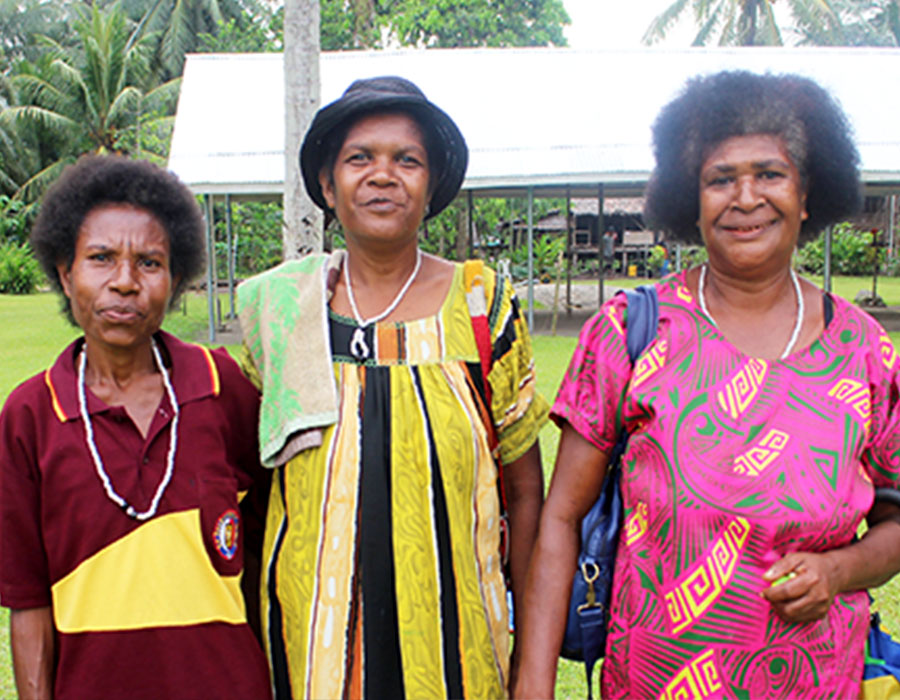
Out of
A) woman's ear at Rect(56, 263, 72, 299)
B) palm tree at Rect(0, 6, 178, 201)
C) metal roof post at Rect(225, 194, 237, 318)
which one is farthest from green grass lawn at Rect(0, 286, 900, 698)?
palm tree at Rect(0, 6, 178, 201)

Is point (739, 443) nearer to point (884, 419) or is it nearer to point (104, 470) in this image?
point (884, 419)

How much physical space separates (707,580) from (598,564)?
0.28m

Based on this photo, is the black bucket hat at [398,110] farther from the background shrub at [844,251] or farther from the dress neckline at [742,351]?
the background shrub at [844,251]

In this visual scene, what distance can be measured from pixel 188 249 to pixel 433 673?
1.19 metres

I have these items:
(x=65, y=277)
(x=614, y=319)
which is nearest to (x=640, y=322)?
(x=614, y=319)

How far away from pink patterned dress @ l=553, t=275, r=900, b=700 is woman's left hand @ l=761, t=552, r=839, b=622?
0.07ft

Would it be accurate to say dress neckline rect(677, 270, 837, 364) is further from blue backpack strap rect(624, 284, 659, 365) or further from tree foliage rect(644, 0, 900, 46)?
tree foliage rect(644, 0, 900, 46)

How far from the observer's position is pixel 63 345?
12.9 m

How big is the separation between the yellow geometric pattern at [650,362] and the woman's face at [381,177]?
659 millimetres

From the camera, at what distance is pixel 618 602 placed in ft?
6.31

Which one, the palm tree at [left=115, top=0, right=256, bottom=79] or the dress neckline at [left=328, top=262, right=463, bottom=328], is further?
the palm tree at [left=115, top=0, right=256, bottom=79]

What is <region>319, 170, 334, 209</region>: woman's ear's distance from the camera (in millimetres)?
2227

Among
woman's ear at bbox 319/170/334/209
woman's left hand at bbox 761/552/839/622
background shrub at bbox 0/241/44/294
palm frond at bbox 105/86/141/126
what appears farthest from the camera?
palm frond at bbox 105/86/141/126

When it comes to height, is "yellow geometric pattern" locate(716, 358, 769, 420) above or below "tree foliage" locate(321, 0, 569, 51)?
below
